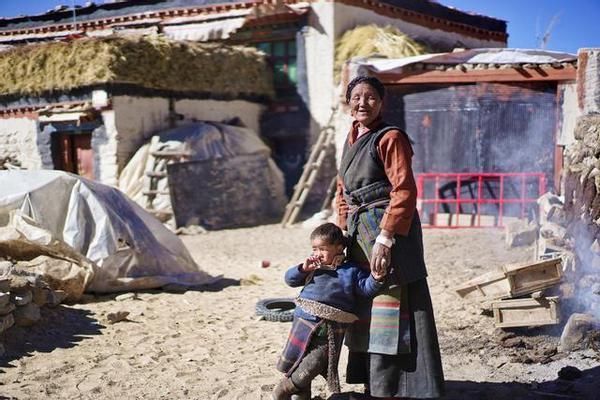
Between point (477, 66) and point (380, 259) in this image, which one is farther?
point (477, 66)

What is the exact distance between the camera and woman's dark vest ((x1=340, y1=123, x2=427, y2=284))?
3156 mm

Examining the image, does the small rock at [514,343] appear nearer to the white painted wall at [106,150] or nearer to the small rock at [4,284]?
the small rock at [4,284]

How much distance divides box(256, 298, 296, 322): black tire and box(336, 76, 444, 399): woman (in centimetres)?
253

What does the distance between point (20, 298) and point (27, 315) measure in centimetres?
16

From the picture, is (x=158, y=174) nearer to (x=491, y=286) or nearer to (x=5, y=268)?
(x=5, y=268)

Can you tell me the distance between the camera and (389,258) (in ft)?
10.2

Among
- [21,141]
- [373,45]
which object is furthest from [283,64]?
[21,141]

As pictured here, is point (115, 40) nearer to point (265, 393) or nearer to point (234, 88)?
point (234, 88)

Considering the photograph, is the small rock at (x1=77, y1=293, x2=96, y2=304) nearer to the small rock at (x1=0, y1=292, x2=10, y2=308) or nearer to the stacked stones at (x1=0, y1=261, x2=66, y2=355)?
the stacked stones at (x1=0, y1=261, x2=66, y2=355)

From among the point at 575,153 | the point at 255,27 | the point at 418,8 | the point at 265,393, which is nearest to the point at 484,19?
the point at 418,8

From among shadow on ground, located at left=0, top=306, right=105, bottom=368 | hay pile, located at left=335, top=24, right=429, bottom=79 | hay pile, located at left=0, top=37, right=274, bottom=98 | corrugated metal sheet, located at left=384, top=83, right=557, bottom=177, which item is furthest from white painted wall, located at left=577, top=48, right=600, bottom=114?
hay pile, located at left=0, top=37, right=274, bottom=98

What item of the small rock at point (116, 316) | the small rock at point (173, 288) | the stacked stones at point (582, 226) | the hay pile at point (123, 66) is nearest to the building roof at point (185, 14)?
the hay pile at point (123, 66)

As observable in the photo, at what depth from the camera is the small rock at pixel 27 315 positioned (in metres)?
4.96

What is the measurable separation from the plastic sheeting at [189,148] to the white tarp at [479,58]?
3528 millimetres
